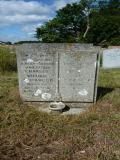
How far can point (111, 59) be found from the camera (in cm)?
1634

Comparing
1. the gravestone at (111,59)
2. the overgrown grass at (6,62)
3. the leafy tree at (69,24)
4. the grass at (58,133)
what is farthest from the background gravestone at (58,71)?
the leafy tree at (69,24)

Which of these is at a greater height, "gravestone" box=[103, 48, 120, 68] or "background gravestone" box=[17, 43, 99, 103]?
"background gravestone" box=[17, 43, 99, 103]

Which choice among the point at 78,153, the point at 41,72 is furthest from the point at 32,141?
the point at 41,72

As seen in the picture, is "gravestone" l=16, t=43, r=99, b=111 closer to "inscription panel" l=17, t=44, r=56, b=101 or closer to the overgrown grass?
"inscription panel" l=17, t=44, r=56, b=101

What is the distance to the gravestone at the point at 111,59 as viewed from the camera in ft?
53.3

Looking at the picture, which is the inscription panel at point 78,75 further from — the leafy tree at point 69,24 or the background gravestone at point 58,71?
the leafy tree at point 69,24

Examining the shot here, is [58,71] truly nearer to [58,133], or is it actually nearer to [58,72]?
[58,72]

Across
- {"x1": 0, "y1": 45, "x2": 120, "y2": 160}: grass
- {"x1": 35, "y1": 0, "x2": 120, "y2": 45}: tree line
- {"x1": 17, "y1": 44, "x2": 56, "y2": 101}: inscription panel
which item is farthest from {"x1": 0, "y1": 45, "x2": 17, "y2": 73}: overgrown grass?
{"x1": 35, "y1": 0, "x2": 120, "y2": 45}: tree line

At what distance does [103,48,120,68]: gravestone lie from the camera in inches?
640

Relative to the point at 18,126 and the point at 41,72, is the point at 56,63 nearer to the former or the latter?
the point at 41,72

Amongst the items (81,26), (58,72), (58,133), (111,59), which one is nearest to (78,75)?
(58,72)

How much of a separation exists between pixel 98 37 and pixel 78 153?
44.3m

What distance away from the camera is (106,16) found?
5131cm

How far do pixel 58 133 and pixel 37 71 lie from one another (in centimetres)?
180
